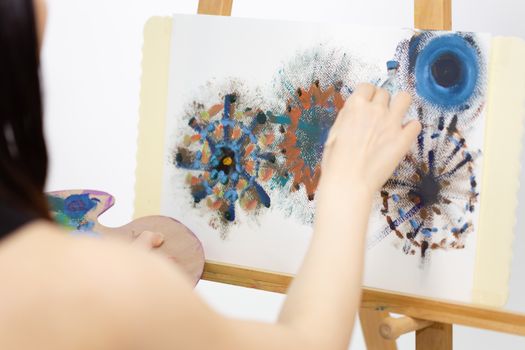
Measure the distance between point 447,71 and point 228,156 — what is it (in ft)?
1.42

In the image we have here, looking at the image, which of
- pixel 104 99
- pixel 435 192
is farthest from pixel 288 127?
pixel 104 99

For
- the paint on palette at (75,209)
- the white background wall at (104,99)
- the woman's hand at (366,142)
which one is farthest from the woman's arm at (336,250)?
the white background wall at (104,99)

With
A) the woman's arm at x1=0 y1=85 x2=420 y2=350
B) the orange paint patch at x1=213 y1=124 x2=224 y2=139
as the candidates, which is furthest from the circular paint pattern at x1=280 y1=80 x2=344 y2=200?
the woman's arm at x1=0 y1=85 x2=420 y2=350

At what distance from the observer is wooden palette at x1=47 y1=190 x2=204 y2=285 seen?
1.40 m

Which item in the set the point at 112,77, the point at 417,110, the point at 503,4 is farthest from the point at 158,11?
the point at 417,110

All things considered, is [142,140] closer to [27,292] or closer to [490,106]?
[490,106]

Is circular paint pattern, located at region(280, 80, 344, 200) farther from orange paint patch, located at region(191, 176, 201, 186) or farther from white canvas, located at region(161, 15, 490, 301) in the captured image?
orange paint patch, located at region(191, 176, 201, 186)

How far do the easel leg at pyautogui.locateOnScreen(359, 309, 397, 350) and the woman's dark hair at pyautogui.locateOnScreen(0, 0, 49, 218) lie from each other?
791mm

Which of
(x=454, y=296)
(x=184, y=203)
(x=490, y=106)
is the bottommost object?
(x=454, y=296)

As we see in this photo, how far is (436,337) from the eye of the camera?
1268 mm

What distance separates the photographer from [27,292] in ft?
1.74

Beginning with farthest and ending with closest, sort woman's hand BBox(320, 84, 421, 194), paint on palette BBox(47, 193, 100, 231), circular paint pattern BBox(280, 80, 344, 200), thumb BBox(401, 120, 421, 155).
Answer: paint on palette BBox(47, 193, 100, 231)
circular paint pattern BBox(280, 80, 344, 200)
thumb BBox(401, 120, 421, 155)
woman's hand BBox(320, 84, 421, 194)

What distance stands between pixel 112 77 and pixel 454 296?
1358 millimetres

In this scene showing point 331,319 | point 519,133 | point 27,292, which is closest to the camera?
point 27,292
